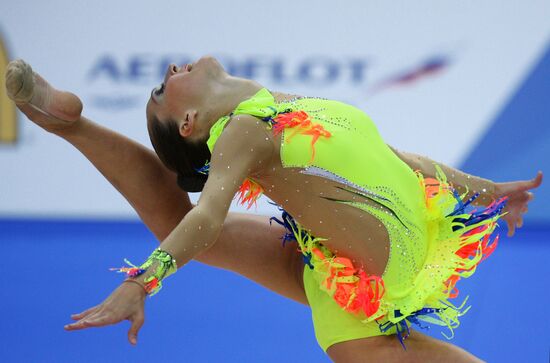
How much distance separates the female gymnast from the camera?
92.4 inches

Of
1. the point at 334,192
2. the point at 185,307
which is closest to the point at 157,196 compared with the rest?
the point at 334,192

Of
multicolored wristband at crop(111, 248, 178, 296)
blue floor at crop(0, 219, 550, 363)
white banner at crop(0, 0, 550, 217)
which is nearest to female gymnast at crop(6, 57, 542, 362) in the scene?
multicolored wristband at crop(111, 248, 178, 296)

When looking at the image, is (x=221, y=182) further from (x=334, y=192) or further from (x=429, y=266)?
(x=429, y=266)

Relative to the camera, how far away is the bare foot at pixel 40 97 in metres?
2.54

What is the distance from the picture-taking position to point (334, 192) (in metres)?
2.38

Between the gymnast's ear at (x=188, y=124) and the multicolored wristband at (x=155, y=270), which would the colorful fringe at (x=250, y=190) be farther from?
the multicolored wristband at (x=155, y=270)

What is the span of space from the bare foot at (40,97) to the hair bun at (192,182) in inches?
13.8

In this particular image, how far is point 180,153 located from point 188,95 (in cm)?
16

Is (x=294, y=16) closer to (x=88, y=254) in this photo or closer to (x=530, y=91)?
(x=530, y=91)

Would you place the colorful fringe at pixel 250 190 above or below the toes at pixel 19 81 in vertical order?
below

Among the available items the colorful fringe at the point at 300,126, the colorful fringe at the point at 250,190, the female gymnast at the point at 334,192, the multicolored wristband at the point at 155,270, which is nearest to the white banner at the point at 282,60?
the female gymnast at the point at 334,192

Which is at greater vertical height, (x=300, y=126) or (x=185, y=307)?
(x=300, y=126)

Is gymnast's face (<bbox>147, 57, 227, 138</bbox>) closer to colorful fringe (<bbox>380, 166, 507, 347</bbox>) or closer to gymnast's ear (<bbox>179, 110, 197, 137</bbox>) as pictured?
gymnast's ear (<bbox>179, 110, 197, 137</bbox>)

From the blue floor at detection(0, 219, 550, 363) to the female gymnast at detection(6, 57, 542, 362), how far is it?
772 mm
